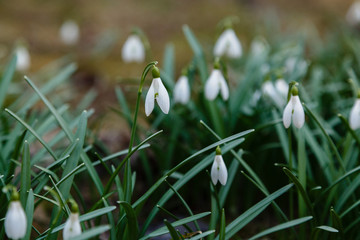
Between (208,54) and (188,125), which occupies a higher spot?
(208,54)

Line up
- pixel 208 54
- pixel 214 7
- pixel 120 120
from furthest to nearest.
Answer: pixel 214 7 → pixel 208 54 → pixel 120 120

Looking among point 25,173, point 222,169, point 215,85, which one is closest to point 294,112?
point 222,169

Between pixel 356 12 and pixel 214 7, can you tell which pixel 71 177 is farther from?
pixel 214 7

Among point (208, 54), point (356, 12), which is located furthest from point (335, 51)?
point (208, 54)

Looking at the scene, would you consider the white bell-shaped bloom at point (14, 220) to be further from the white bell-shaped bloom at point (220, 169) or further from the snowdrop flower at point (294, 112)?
the snowdrop flower at point (294, 112)

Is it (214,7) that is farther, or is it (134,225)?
(214,7)

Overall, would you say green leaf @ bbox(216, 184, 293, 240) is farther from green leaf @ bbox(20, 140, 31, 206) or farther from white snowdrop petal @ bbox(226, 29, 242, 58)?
white snowdrop petal @ bbox(226, 29, 242, 58)

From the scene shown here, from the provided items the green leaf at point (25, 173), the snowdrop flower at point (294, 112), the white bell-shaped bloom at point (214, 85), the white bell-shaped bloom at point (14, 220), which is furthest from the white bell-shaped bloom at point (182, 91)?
the white bell-shaped bloom at point (14, 220)

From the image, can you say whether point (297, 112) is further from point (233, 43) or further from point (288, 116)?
point (233, 43)

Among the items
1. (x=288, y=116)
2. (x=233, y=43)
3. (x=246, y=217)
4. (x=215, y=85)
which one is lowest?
(x=246, y=217)
